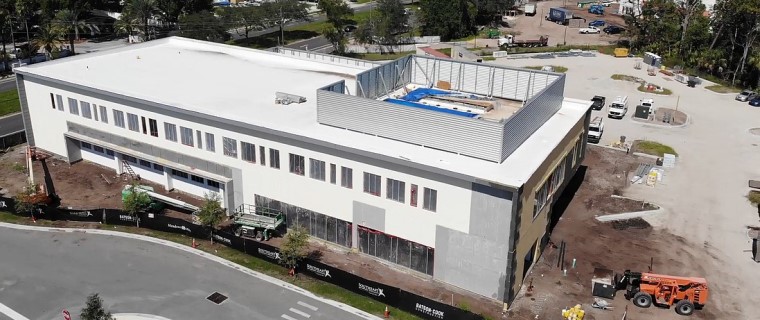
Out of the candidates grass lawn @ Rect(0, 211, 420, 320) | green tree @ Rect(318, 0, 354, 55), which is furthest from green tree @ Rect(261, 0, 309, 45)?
grass lawn @ Rect(0, 211, 420, 320)

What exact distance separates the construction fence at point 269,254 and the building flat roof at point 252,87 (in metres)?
7.76

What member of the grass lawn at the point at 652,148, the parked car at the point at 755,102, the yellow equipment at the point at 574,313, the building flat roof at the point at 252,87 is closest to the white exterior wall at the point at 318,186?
the building flat roof at the point at 252,87

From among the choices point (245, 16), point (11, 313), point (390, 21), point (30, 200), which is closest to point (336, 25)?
point (390, 21)

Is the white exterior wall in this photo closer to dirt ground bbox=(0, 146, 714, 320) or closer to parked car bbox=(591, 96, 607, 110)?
dirt ground bbox=(0, 146, 714, 320)

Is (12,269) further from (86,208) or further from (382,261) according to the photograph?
(382,261)

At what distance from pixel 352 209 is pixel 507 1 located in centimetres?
11135

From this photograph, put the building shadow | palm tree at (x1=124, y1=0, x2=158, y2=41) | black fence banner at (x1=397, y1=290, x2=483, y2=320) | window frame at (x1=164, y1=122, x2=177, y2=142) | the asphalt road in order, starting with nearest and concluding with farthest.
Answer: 1. black fence banner at (x1=397, y1=290, x2=483, y2=320)
2. the asphalt road
3. the building shadow
4. window frame at (x1=164, y1=122, x2=177, y2=142)
5. palm tree at (x1=124, y1=0, x2=158, y2=41)

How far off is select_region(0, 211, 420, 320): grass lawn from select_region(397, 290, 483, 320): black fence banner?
555 mm

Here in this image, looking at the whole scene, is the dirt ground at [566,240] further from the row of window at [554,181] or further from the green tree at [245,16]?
the green tree at [245,16]

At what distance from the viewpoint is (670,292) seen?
37719mm

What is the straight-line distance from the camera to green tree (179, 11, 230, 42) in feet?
357

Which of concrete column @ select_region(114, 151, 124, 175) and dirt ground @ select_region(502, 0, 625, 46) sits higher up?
dirt ground @ select_region(502, 0, 625, 46)

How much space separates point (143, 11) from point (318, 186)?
80.0 metres

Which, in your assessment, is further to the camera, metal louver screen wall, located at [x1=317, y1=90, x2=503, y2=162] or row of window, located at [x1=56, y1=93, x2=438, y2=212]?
row of window, located at [x1=56, y1=93, x2=438, y2=212]
